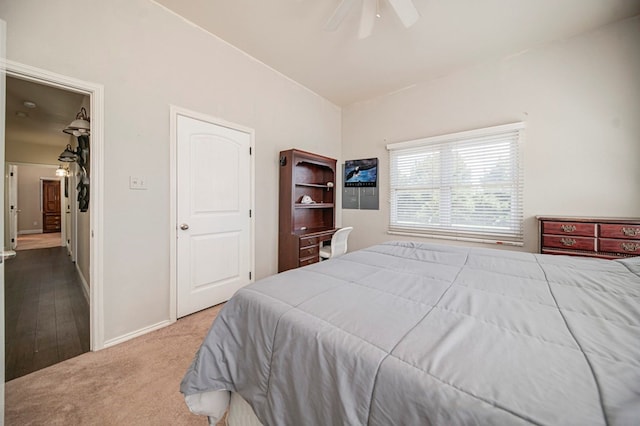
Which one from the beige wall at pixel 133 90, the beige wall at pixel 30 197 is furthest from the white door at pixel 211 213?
the beige wall at pixel 30 197

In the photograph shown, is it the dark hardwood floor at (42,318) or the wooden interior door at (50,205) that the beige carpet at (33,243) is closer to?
the wooden interior door at (50,205)

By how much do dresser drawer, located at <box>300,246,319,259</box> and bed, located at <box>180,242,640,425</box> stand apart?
1.76 m

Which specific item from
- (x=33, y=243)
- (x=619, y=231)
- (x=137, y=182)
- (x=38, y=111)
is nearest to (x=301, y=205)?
(x=137, y=182)

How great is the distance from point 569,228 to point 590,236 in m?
0.15

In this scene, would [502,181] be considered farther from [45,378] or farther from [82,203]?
[82,203]

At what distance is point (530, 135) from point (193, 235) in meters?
3.89

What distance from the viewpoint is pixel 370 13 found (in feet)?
6.88

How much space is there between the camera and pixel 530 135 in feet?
9.14

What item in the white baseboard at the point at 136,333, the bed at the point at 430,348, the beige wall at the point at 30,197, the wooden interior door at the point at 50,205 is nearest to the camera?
the bed at the point at 430,348

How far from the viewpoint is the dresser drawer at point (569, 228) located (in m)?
2.22

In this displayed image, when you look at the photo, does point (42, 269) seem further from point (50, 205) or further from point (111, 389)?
point (50, 205)

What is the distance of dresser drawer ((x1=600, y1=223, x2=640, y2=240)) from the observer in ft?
6.79

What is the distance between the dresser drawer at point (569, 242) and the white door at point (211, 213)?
10.5 feet

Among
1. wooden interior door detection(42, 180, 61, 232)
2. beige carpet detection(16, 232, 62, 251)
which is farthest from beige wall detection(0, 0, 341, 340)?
wooden interior door detection(42, 180, 61, 232)
